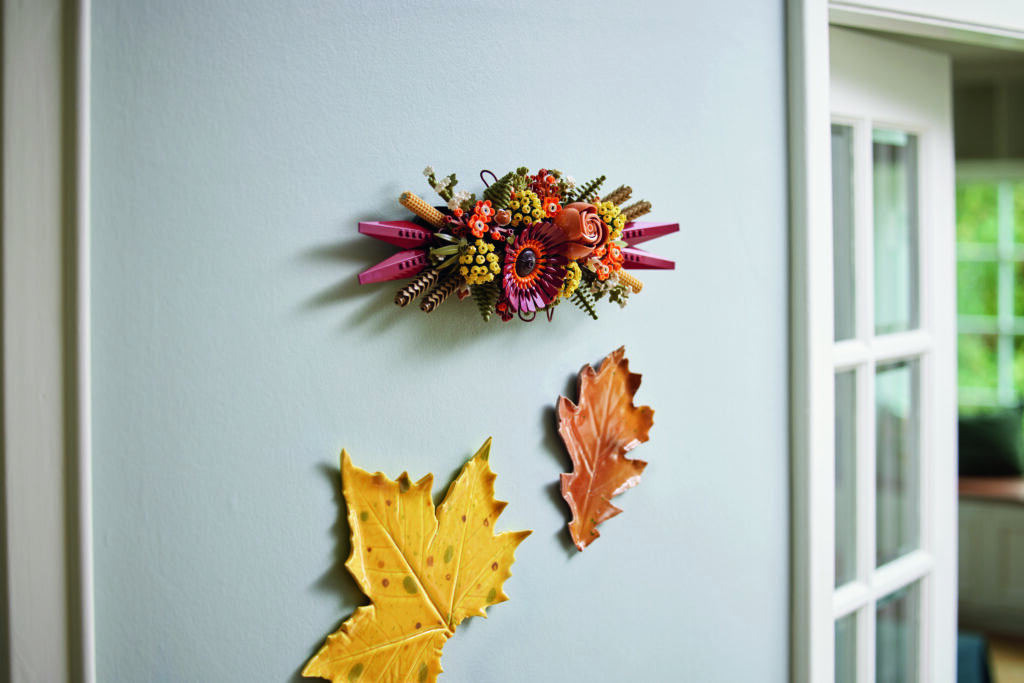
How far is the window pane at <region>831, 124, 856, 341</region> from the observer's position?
1451mm

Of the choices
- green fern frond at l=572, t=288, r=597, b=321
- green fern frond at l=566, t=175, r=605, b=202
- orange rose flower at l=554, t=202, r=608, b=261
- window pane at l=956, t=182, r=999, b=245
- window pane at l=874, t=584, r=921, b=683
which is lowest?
window pane at l=874, t=584, r=921, b=683

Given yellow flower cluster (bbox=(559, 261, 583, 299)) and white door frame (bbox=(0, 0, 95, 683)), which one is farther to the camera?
yellow flower cluster (bbox=(559, 261, 583, 299))

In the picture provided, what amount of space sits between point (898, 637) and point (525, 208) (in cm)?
140

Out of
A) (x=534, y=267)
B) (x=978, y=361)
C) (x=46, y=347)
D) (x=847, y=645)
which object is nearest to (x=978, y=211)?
(x=978, y=361)

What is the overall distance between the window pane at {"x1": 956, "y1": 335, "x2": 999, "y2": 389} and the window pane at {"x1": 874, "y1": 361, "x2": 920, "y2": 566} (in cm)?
236

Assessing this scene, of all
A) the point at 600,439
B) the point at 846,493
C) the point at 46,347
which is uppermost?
the point at 46,347

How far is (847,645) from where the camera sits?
1475 mm

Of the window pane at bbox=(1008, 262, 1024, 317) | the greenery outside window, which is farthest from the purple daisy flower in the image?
the window pane at bbox=(1008, 262, 1024, 317)

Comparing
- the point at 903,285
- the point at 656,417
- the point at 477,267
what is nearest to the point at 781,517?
the point at 656,417

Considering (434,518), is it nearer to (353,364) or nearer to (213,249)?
(353,364)

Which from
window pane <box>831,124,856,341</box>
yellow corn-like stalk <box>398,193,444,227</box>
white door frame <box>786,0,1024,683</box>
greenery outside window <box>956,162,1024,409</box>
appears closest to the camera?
yellow corn-like stalk <box>398,193,444,227</box>

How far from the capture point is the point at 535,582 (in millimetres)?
975

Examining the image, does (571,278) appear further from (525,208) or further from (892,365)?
(892,365)

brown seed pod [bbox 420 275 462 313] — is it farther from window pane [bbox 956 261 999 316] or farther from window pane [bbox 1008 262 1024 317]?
window pane [bbox 1008 262 1024 317]
